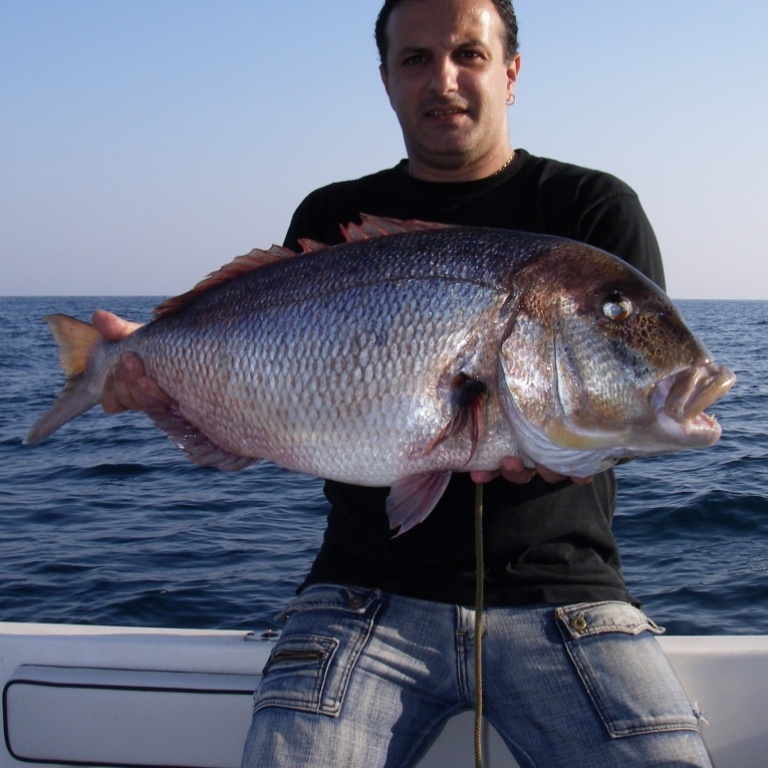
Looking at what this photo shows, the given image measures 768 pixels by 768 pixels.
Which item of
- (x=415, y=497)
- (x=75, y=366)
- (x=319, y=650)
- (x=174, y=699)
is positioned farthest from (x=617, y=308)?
(x=174, y=699)

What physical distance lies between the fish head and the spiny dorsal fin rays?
50 centimetres

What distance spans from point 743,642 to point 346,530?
1633mm

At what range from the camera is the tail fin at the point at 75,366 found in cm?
321

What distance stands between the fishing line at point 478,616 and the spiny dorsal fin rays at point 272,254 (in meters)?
0.86

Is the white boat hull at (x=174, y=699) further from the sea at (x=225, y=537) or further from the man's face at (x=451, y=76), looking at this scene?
the sea at (x=225, y=537)

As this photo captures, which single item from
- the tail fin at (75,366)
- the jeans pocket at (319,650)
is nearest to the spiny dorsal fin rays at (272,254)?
the tail fin at (75,366)

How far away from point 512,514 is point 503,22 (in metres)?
1.83

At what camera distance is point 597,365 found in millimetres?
2520

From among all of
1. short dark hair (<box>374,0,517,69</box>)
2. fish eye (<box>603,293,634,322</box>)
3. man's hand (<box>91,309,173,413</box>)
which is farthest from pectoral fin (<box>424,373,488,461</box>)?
short dark hair (<box>374,0,517,69</box>)

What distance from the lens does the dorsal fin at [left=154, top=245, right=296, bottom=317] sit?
3.07 metres

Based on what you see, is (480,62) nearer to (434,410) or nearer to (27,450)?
(434,410)

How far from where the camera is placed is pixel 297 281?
2885 mm

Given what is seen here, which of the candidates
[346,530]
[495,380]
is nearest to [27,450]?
[346,530]

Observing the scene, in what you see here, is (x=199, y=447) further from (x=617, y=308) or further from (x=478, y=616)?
(x=617, y=308)
